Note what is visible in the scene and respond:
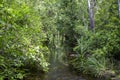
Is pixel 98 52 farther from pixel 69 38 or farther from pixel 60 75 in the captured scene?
pixel 69 38

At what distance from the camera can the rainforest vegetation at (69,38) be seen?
17.9ft

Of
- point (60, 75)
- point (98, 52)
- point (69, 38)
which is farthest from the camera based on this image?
point (69, 38)

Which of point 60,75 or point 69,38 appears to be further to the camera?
point 69,38

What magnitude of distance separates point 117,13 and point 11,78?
1022 cm

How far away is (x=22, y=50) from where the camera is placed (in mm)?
6270

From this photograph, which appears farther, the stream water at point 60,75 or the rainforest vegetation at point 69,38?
the stream water at point 60,75

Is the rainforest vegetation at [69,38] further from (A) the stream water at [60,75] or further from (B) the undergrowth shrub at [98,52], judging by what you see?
(A) the stream water at [60,75]

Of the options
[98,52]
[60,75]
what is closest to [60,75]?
[60,75]

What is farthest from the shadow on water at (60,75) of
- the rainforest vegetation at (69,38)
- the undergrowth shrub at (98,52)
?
the undergrowth shrub at (98,52)

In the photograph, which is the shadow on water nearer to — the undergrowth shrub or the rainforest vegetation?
the rainforest vegetation

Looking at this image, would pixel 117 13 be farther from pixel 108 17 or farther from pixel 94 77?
pixel 94 77

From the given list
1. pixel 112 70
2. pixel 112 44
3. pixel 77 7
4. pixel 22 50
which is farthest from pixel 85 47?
pixel 22 50

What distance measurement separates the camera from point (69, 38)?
22859 millimetres

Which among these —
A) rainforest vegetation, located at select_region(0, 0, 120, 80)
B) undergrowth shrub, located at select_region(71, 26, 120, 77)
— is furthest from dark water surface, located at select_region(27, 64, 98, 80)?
undergrowth shrub, located at select_region(71, 26, 120, 77)
